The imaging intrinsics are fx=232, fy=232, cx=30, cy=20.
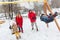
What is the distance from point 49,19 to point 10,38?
2567 mm

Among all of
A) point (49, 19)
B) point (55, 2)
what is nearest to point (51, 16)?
point (49, 19)

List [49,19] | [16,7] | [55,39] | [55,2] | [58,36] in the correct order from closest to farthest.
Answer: [55,39] → [58,36] → [49,19] → [16,7] → [55,2]

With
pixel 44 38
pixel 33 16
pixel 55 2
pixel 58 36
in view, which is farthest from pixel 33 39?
pixel 55 2

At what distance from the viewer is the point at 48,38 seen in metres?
12.0

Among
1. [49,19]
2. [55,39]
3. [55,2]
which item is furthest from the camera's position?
[55,2]

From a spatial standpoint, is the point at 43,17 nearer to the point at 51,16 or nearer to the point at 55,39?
the point at 51,16

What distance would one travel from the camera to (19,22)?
44.8 feet

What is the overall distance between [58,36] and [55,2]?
27185 millimetres

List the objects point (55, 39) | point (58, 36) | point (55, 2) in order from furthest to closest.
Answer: point (55, 2), point (58, 36), point (55, 39)

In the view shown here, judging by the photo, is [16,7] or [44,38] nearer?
[44,38]

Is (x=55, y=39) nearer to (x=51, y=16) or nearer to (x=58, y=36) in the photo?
(x=58, y=36)

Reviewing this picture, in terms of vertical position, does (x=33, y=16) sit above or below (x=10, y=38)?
above

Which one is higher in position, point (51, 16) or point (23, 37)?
point (51, 16)

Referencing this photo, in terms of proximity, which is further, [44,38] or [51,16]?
[51,16]
